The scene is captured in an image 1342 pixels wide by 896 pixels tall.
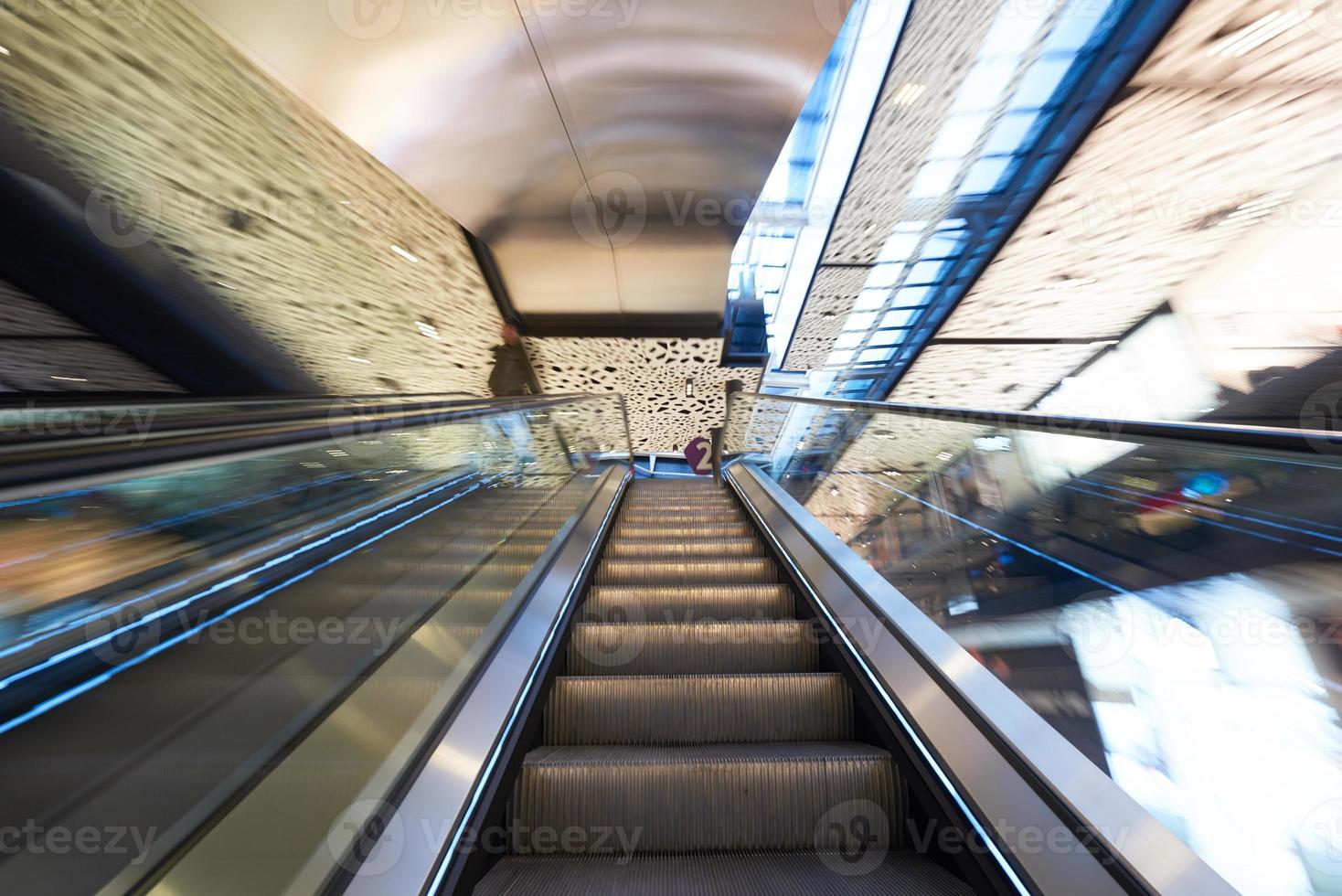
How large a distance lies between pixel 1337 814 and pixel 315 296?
25.4 feet

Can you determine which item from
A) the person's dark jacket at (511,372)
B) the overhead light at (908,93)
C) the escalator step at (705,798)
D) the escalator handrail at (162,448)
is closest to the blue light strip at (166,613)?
the escalator handrail at (162,448)

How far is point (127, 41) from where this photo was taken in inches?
132

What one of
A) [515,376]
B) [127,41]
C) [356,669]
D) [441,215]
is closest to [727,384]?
[515,376]

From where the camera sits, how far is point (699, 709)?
1.86 meters

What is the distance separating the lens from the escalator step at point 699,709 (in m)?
1.85

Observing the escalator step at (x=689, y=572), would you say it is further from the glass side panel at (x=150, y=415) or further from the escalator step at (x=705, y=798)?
the escalator step at (x=705, y=798)

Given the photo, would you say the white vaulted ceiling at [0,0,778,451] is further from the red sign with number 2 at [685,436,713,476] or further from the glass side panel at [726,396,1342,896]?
the red sign with number 2 at [685,436,713,476]

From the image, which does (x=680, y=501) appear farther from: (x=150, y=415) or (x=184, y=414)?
(x=184, y=414)

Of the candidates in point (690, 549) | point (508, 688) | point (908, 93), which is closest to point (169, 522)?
point (508, 688)

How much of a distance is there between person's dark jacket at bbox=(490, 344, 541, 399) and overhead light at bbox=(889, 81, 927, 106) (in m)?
5.49

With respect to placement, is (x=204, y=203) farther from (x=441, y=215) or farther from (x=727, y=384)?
(x=727, y=384)

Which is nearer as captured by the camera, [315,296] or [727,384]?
[315,296]

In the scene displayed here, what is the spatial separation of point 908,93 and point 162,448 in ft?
17.7

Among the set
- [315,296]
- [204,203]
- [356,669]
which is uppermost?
[204,203]
